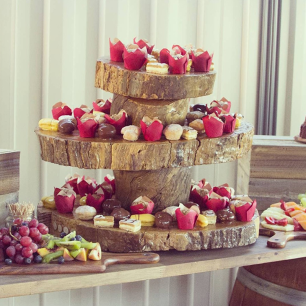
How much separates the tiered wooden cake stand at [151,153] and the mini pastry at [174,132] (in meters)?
0.02

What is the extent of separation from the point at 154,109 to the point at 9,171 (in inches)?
24.7

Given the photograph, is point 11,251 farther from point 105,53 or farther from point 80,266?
point 105,53

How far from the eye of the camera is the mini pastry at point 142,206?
5.32 feet

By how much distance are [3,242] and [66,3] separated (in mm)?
1180

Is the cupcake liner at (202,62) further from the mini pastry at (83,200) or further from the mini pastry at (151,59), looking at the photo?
the mini pastry at (83,200)

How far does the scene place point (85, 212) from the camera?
164 centimetres

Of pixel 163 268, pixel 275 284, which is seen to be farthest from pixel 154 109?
pixel 275 284

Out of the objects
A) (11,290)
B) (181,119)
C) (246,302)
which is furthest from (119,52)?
(246,302)

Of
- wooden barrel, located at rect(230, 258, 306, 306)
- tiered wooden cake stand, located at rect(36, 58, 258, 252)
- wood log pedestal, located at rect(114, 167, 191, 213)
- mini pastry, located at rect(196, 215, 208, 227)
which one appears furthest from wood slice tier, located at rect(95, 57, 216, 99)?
wooden barrel, located at rect(230, 258, 306, 306)

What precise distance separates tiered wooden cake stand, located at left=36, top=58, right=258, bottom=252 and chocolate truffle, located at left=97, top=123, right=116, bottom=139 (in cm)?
2

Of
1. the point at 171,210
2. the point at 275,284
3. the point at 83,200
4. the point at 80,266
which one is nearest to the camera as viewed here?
the point at 80,266

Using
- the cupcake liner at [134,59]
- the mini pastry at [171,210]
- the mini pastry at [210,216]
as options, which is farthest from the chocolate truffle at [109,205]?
the cupcake liner at [134,59]

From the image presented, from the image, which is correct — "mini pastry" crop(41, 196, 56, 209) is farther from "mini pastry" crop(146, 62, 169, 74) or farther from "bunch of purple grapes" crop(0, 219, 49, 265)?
"mini pastry" crop(146, 62, 169, 74)

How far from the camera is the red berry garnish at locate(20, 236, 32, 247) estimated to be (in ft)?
4.75
